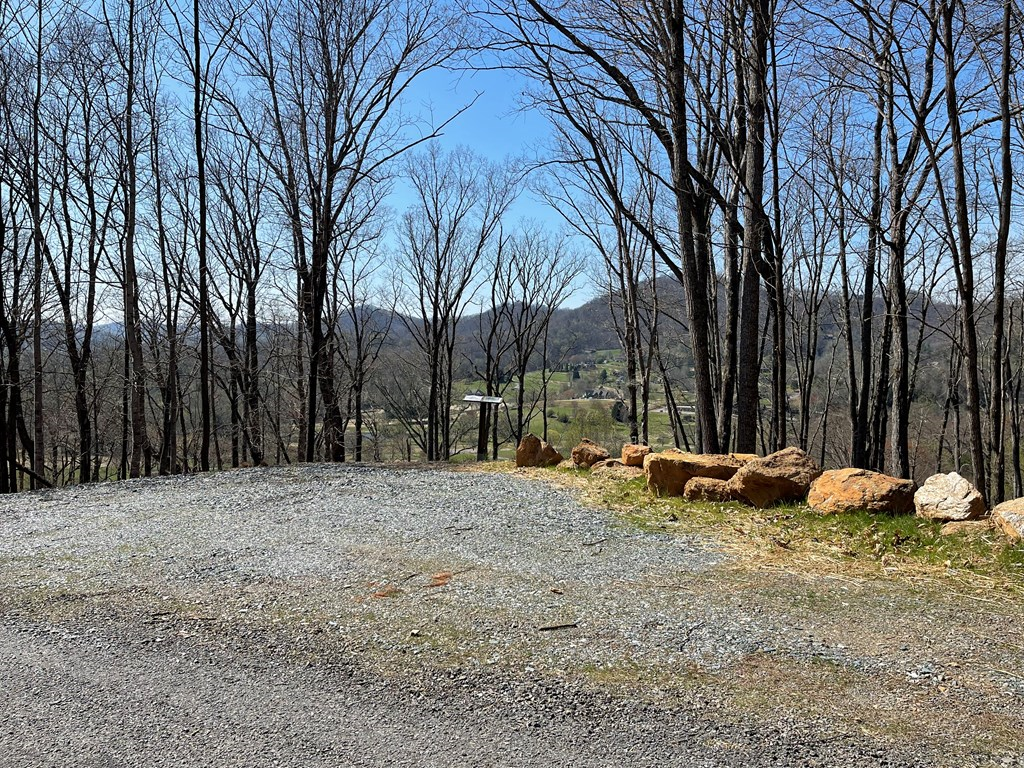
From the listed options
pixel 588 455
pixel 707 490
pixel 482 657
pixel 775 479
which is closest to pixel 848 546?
pixel 775 479

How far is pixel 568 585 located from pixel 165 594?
7.35ft

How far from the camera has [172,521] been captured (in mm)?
5605

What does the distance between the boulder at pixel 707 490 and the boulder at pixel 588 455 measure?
2109mm

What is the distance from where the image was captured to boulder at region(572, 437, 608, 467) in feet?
26.6

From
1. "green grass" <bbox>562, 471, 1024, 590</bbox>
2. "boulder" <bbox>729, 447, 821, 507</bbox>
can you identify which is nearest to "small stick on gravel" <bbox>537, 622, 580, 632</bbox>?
"green grass" <bbox>562, 471, 1024, 590</bbox>

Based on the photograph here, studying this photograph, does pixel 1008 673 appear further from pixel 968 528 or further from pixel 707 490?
pixel 707 490

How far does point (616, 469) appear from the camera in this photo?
750 centimetres

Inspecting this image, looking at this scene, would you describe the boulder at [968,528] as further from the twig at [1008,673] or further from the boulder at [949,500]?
the twig at [1008,673]

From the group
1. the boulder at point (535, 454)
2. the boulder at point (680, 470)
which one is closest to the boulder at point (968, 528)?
the boulder at point (680, 470)

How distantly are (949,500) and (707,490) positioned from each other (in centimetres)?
184

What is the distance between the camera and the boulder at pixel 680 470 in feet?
20.1

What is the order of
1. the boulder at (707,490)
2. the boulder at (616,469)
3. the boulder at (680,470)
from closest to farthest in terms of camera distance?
the boulder at (707,490) < the boulder at (680,470) < the boulder at (616,469)

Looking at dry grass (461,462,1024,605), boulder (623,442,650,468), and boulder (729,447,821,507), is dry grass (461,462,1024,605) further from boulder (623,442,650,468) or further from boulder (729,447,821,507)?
boulder (623,442,650,468)

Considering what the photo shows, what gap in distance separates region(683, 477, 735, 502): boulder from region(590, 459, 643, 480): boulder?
3.59 feet
